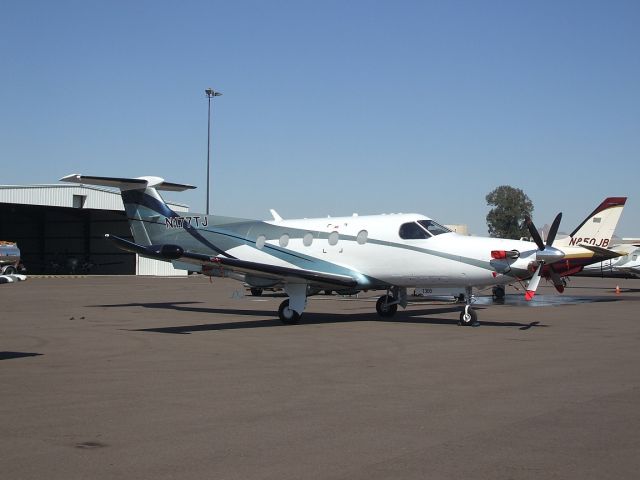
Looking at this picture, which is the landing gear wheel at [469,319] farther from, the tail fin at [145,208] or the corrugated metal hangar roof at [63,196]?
the corrugated metal hangar roof at [63,196]

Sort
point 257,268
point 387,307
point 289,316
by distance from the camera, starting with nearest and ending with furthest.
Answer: point 257,268, point 289,316, point 387,307

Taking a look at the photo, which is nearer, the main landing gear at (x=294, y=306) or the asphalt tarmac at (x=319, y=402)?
the asphalt tarmac at (x=319, y=402)

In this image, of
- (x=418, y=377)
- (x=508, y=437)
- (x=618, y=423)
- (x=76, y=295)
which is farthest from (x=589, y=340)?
(x=76, y=295)

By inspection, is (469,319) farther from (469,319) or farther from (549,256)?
(549,256)

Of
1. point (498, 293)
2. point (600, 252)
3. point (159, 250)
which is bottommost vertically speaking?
point (498, 293)

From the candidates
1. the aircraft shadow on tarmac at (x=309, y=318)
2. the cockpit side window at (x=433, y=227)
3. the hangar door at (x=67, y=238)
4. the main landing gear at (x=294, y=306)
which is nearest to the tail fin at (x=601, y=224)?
the aircraft shadow on tarmac at (x=309, y=318)

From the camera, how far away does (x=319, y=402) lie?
8.93m

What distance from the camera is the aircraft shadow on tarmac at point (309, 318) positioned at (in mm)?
18688

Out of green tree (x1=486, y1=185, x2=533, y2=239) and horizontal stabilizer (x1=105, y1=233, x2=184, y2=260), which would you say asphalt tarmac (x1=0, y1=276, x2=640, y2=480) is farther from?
green tree (x1=486, y1=185, x2=533, y2=239)

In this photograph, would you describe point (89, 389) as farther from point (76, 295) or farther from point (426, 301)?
point (76, 295)

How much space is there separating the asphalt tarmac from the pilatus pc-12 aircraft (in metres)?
1.62

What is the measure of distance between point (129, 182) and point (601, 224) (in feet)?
64.8

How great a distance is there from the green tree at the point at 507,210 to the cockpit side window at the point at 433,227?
107 metres

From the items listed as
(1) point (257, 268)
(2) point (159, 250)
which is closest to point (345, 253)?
(1) point (257, 268)
